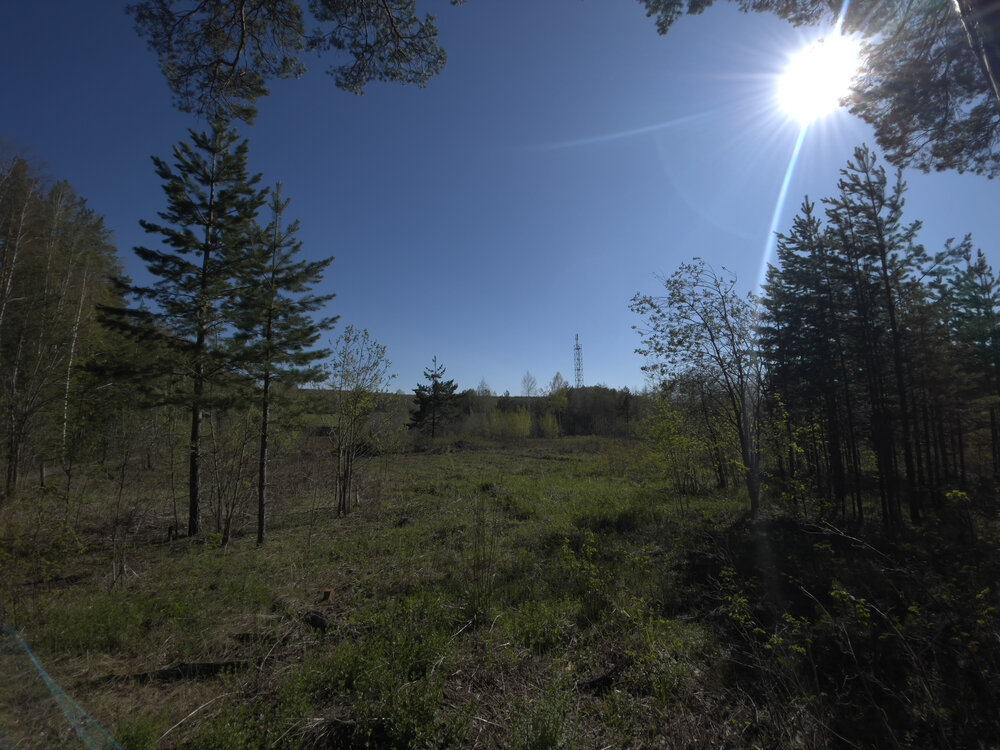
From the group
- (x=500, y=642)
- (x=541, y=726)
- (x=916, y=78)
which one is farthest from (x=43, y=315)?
(x=916, y=78)

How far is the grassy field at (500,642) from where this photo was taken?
3.02 m

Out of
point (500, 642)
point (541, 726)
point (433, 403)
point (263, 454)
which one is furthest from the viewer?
point (433, 403)

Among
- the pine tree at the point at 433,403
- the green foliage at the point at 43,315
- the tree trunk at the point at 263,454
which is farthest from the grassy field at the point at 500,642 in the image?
the pine tree at the point at 433,403

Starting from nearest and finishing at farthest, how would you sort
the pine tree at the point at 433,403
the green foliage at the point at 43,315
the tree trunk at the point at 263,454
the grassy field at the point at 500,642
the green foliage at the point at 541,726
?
the green foliage at the point at 541,726
the grassy field at the point at 500,642
the tree trunk at the point at 263,454
the green foliage at the point at 43,315
the pine tree at the point at 433,403

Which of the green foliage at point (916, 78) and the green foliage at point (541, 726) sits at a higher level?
the green foliage at point (916, 78)

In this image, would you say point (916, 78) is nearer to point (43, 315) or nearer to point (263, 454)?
point (263, 454)

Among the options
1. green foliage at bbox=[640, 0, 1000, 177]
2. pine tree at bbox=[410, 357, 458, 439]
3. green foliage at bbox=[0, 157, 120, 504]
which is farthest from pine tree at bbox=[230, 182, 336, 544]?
pine tree at bbox=[410, 357, 458, 439]

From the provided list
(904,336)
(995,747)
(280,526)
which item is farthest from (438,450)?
(995,747)

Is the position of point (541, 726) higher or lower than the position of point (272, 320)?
lower

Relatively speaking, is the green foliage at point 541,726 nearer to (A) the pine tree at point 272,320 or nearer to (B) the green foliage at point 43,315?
(A) the pine tree at point 272,320

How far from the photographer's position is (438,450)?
31500 mm

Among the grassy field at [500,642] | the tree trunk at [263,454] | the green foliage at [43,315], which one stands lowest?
the grassy field at [500,642]

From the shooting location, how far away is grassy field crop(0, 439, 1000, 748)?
302 centimetres

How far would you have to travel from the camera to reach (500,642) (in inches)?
172
